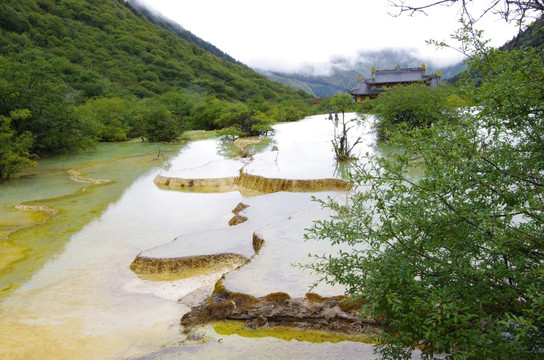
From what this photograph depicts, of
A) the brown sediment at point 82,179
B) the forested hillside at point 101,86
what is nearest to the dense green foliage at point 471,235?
the brown sediment at point 82,179

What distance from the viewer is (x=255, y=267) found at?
17.7 feet

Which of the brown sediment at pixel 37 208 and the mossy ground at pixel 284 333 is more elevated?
the mossy ground at pixel 284 333

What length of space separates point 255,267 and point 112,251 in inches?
153

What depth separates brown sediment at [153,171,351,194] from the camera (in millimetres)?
11016

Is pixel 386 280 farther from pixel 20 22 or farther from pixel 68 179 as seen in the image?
pixel 20 22

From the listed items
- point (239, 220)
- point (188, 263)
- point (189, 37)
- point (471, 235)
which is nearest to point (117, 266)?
point (188, 263)

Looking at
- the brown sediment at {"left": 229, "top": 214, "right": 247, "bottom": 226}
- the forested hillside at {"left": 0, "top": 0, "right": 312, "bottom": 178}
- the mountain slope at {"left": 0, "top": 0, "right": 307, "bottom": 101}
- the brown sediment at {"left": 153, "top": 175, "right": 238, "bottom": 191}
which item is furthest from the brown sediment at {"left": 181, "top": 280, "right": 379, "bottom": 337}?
the mountain slope at {"left": 0, "top": 0, "right": 307, "bottom": 101}

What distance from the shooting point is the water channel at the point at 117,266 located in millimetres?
4320

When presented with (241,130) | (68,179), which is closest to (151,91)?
(241,130)

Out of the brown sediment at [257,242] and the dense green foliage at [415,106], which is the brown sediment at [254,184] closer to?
the brown sediment at [257,242]

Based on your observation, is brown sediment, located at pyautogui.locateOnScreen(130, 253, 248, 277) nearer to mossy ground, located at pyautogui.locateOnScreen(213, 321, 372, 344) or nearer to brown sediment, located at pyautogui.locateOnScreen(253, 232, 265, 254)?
brown sediment, located at pyautogui.locateOnScreen(253, 232, 265, 254)

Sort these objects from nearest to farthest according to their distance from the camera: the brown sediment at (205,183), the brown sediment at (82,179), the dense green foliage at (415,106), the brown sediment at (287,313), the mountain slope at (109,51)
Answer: the brown sediment at (287,313), the brown sediment at (205,183), the brown sediment at (82,179), the dense green foliage at (415,106), the mountain slope at (109,51)

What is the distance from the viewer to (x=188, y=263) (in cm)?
650

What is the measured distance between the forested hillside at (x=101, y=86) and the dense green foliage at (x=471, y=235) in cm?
1618
